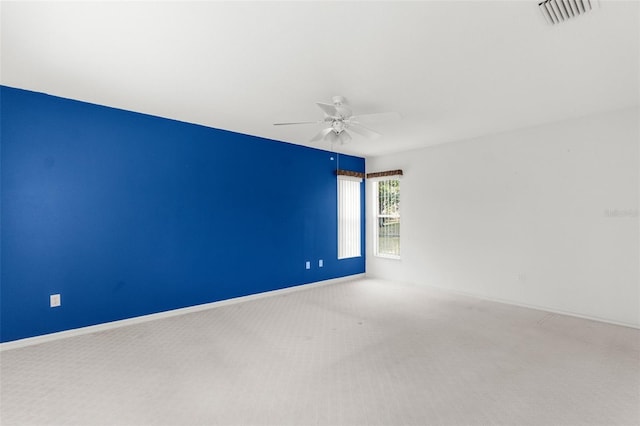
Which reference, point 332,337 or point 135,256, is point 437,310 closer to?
point 332,337

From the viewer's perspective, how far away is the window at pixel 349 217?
6.16 metres

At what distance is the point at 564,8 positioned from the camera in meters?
1.93

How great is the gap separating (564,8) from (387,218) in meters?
4.65

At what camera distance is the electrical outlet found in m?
3.25

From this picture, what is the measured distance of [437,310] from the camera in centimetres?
427

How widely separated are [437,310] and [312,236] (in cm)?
244

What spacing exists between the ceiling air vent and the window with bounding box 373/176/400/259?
4.08 meters

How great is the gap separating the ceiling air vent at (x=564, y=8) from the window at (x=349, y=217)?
4.29 metres

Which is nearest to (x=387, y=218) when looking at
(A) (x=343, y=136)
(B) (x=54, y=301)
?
(A) (x=343, y=136)

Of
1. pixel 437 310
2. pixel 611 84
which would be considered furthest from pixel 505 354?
pixel 611 84

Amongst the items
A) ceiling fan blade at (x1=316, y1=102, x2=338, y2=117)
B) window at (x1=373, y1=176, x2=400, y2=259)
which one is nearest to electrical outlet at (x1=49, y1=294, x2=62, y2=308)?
ceiling fan blade at (x1=316, y1=102, x2=338, y2=117)

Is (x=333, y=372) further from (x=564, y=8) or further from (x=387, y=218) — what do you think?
(x=387, y=218)

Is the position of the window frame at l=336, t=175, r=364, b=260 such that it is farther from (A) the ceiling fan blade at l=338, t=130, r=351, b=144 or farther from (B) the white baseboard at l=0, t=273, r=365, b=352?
(A) the ceiling fan blade at l=338, t=130, r=351, b=144

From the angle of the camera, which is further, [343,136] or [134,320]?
[134,320]
